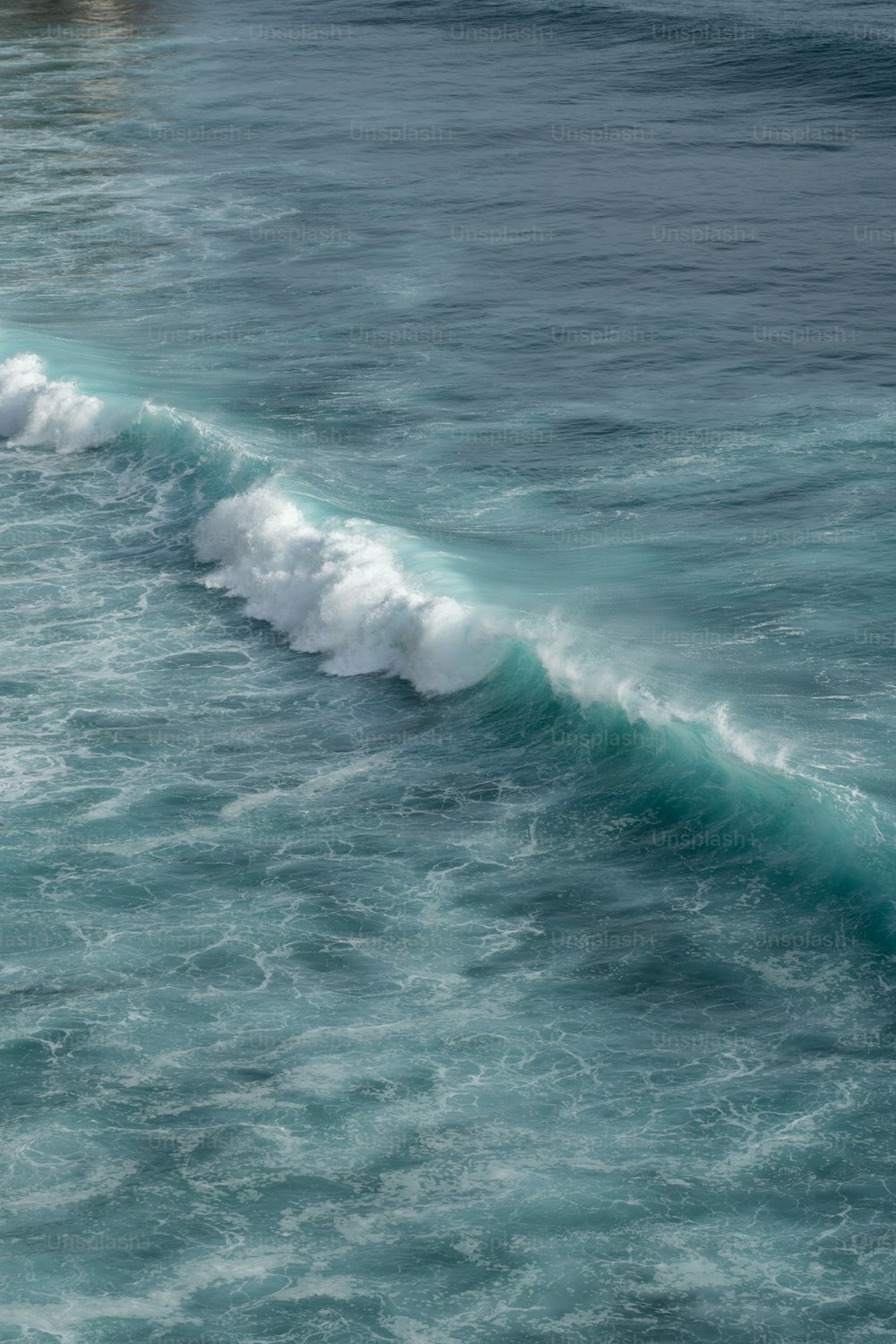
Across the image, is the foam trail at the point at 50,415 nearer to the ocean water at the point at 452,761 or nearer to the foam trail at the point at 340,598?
the ocean water at the point at 452,761

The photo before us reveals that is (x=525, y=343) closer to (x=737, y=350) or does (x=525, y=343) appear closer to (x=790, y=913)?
(x=737, y=350)

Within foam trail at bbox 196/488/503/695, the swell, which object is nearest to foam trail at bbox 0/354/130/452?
the swell

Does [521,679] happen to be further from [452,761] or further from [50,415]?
[50,415]

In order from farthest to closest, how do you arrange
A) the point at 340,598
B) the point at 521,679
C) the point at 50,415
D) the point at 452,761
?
1. the point at 50,415
2. the point at 340,598
3. the point at 521,679
4. the point at 452,761

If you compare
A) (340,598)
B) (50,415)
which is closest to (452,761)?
(340,598)

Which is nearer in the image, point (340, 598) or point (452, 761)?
point (452, 761)

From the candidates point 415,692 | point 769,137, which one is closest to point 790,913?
point 415,692

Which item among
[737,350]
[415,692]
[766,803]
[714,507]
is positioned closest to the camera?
[766,803]

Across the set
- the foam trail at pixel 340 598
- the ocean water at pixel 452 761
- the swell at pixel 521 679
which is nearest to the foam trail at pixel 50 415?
the swell at pixel 521 679

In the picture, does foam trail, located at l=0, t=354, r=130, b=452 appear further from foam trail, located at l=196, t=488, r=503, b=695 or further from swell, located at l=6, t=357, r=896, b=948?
foam trail, located at l=196, t=488, r=503, b=695
